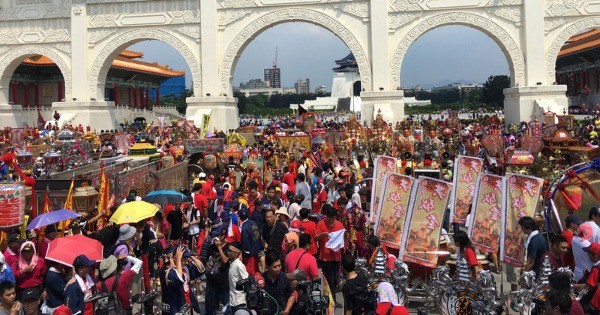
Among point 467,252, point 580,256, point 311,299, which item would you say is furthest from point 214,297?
point 580,256

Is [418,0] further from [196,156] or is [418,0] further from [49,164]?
[49,164]

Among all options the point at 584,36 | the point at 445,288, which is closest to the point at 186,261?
the point at 445,288

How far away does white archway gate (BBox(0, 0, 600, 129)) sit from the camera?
22.1 metres

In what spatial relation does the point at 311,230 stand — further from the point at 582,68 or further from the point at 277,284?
the point at 582,68

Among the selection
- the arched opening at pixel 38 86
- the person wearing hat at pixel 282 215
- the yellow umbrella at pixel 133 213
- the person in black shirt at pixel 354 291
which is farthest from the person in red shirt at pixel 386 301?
the arched opening at pixel 38 86

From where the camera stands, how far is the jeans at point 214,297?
5617mm

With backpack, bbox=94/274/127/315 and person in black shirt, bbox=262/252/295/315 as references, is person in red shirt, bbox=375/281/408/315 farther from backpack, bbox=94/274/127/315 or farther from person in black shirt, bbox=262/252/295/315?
backpack, bbox=94/274/127/315

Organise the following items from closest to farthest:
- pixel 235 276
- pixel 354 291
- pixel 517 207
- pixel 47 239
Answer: pixel 354 291 → pixel 235 276 → pixel 47 239 → pixel 517 207

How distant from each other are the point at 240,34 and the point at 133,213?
1828 centimetres

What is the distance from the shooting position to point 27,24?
2492 centimetres

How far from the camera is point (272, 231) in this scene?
631cm

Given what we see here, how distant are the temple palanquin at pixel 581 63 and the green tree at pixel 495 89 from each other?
10.8 m

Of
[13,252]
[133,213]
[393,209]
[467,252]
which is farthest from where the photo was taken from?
[393,209]

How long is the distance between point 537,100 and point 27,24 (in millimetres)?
21324
